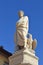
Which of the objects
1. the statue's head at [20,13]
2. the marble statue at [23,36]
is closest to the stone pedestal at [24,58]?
the marble statue at [23,36]

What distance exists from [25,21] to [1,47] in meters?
12.5

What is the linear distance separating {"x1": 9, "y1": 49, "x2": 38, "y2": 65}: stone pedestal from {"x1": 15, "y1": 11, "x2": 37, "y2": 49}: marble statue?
0.30m

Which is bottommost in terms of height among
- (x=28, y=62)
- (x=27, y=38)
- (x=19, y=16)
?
(x=28, y=62)

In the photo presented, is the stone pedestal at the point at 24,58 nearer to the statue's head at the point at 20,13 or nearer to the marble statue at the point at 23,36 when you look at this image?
the marble statue at the point at 23,36

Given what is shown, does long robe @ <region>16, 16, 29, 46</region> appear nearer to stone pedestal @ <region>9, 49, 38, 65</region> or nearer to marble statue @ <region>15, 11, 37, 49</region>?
marble statue @ <region>15, 11, 37, 49</region>

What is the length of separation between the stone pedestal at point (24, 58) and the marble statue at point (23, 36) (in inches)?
11.9

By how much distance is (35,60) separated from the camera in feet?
49.3

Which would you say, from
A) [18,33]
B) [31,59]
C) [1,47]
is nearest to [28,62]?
[31,59]

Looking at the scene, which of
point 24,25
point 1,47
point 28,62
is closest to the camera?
point 28,62

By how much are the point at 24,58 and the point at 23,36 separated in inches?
44.4

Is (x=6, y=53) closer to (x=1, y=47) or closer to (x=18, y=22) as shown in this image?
(x=1, y=47)

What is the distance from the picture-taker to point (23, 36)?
15234mm

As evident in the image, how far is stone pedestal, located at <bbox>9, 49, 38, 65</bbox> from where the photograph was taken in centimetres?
1468

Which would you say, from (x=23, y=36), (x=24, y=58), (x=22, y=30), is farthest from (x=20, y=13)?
(x=24, y=58)
